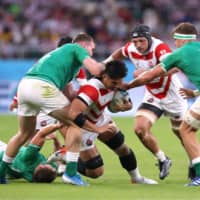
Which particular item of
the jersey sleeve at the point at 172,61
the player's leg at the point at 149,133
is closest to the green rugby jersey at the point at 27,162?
the player's leg at the point at 149,133

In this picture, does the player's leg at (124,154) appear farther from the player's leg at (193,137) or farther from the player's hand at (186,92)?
the player's hand at (186,92)

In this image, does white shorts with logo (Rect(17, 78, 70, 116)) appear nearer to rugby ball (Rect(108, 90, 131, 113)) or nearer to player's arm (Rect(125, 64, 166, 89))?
rugby ball (Rect(108, 90, 131, 113))

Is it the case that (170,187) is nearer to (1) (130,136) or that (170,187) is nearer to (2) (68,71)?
(2) (68,71)

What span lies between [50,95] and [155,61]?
2312mm

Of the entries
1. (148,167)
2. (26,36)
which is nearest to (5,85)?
(26,36)

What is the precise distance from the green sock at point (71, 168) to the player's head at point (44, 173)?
186mm

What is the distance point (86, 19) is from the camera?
27.6 metres

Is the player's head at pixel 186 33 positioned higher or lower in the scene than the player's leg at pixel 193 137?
higher

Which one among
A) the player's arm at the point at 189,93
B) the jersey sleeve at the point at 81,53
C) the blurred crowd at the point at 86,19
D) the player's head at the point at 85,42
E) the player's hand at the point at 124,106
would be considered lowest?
the player's hand at the point at 124,106

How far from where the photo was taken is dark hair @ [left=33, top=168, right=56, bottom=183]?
35.7 ft

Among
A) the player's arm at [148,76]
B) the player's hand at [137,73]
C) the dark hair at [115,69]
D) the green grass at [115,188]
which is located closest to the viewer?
the green grass at [115,188]

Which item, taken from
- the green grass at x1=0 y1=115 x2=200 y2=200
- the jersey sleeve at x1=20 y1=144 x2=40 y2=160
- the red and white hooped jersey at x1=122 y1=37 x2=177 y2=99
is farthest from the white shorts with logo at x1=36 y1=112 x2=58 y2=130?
the jersey sleeve at x1=20 y1=144 x2=40 y2=160

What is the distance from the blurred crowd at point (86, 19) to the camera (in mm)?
26266

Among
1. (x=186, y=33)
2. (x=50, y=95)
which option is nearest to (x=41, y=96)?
(x=50, y=95)
